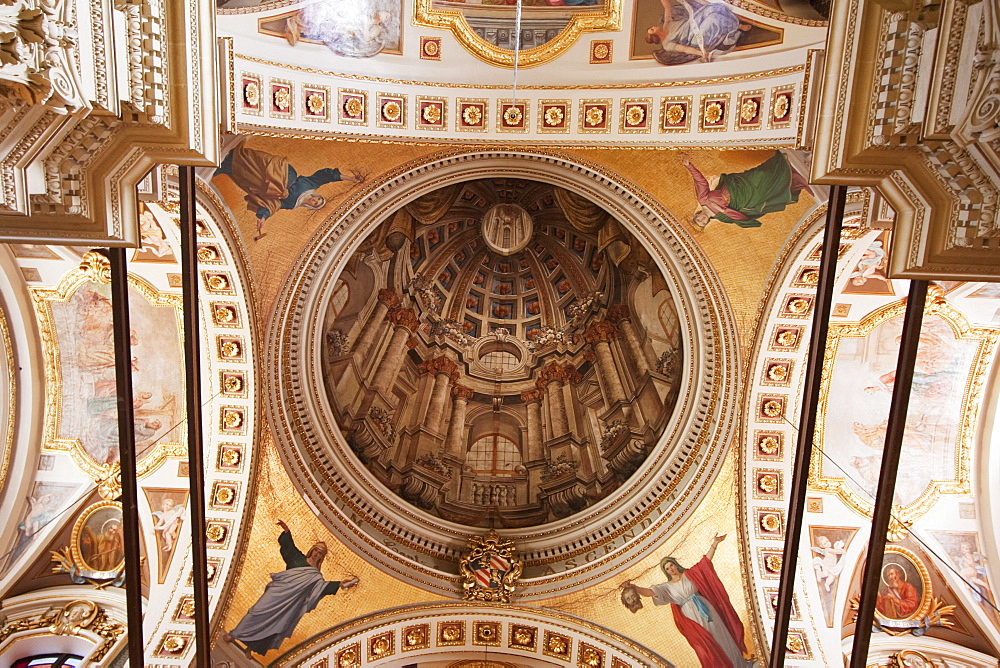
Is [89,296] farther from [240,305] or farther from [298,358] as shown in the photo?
[298,358]

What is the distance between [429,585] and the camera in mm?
12117

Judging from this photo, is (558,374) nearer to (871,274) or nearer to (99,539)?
(871,274)

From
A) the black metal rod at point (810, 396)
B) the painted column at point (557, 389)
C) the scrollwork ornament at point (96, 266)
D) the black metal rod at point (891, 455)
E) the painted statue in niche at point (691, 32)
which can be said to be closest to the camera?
the black metal rod at point (891, 455)

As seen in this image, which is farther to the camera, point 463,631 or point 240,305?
point 463,631

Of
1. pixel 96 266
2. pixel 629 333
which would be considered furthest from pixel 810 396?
pixel 96 266

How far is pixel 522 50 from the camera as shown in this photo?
32.0 feet

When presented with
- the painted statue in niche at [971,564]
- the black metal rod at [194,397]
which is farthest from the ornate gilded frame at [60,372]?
the painted statue in niche at [971,564]

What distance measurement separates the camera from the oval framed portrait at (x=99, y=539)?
10883mm

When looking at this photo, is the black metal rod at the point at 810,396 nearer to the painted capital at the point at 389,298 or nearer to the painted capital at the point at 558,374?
the painted capital at the point at 558,374

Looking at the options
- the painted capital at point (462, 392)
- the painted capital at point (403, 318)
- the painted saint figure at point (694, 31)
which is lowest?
the painted capital at point (462, 392)

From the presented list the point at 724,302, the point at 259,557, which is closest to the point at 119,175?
the point at 259,557

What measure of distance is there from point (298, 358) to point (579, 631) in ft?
20.4

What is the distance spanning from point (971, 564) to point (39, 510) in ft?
43.6

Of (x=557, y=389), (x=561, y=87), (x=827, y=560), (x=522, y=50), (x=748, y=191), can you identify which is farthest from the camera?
(x=557, y=389)
